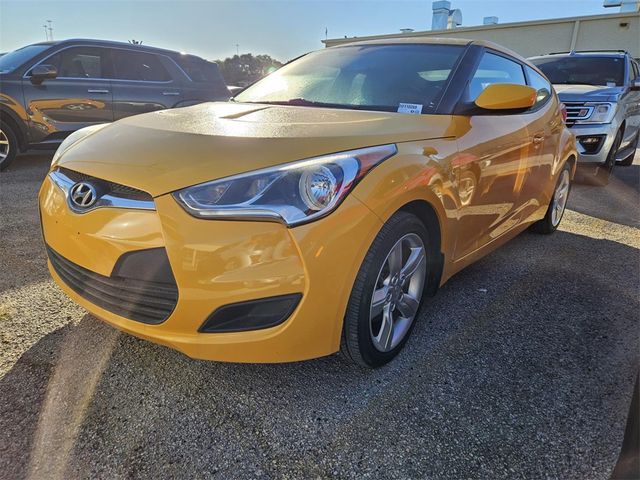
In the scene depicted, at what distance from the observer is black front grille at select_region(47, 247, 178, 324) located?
5.41 ft

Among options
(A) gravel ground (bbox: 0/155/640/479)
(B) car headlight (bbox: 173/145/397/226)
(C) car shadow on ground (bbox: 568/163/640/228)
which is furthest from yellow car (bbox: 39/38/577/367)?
(C) car shadow on ground (bbox: 568/163/640/228)

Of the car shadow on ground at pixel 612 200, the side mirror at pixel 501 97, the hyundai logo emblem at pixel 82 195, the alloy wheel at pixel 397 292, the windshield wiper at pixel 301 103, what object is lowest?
the car shadow on ground at pixel 612 200

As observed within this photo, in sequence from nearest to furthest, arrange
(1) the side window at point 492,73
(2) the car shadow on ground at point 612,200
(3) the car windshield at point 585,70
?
(1) the side window at point 492,73 → (2) the car shadow on ground at point 612,200 → (3) the car windshield at point 585,70

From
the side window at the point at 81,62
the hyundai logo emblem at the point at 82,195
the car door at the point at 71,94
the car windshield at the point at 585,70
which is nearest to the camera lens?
the hyundai logo emblem at the point at 82,195

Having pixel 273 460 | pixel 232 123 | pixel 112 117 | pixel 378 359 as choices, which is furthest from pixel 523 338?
pixel 112 117

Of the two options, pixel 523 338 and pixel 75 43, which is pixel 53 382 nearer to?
pixel 523 338

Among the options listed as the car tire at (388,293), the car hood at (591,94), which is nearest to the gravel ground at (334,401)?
the car tire at (388,293)

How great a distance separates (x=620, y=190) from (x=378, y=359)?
5.68m

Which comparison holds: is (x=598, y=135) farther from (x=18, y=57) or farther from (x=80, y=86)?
(x=18, y=57)

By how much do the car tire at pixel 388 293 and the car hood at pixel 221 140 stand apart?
409 mm

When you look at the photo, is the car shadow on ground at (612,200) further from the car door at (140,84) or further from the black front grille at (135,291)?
the car door at (140,84)

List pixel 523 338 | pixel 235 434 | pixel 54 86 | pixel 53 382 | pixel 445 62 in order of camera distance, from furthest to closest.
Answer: pixel 54 86
pixel 445 62
pixel 523 338
pixel 53 382
pixel 235 434

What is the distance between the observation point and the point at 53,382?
6.42 feet

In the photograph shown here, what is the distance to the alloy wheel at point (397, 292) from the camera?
202cm
